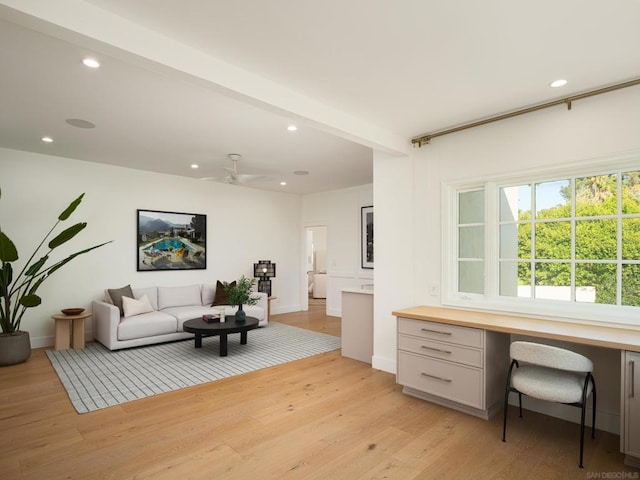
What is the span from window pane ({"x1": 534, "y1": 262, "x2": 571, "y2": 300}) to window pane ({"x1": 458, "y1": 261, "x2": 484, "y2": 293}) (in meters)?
0.49

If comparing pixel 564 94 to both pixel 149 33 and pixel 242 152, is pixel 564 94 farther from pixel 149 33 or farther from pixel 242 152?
pixel 242 152

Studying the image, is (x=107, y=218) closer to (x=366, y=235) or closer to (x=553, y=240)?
(x=366, y=235)

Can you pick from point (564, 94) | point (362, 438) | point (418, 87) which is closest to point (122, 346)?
point (362, 438)

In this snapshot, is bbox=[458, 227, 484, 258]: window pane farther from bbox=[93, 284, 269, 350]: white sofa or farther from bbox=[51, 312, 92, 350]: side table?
bbox=[51, 312, 92, 350]: side table

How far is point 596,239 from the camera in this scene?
2.90 meters

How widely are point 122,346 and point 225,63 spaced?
4132mm

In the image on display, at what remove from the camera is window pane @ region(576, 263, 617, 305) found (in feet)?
9.21

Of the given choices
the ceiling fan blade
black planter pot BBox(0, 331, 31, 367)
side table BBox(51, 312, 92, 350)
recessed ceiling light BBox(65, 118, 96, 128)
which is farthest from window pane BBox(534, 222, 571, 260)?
black planter pot BBox(0, 331, 31, 367)

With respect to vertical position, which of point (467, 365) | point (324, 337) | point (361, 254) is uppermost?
point (361, 254)

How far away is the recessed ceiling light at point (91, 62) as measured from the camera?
251cm

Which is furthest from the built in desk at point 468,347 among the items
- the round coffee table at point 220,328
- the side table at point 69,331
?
the side table at point 69,331

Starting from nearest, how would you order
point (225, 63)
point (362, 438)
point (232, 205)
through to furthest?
point (225, 63)
point (362, 438)
point (232, 205)

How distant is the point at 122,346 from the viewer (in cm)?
481

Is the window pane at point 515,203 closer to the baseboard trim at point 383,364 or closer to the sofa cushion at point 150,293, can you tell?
the baseboard trim at point 383,364
